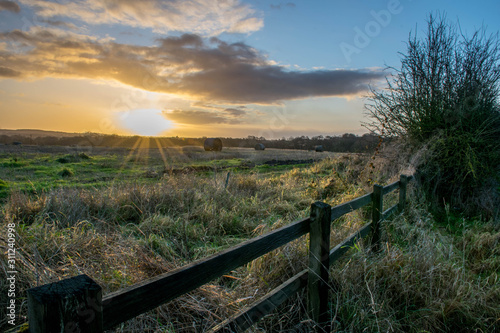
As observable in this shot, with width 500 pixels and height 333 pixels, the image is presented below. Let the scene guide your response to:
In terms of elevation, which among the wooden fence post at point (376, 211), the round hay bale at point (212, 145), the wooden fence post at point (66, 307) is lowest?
the wooden fence post at point (376, 211)

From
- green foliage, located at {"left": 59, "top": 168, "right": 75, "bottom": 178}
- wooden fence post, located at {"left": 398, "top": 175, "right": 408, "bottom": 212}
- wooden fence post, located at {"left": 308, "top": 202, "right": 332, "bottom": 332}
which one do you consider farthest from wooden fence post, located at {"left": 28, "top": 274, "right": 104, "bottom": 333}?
green foliage, located at {"left": 59, "top": 168, "right": 75, "bottom": 178}

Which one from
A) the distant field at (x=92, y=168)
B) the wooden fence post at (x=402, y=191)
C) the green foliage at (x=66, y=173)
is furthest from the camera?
the green foliage at (x=66, y=173)

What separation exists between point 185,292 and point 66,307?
699 millimetres

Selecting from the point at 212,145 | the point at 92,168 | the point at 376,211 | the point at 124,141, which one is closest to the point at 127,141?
the point at 124,141

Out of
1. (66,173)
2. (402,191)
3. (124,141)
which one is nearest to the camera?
(402,191)

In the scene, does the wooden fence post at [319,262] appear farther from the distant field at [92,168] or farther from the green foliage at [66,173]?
the green foliage at [66,173]

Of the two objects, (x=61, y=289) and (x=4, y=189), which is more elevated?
(x=61, y=289)

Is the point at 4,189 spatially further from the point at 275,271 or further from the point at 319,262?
the point at 319,262

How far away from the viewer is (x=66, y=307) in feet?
3.52

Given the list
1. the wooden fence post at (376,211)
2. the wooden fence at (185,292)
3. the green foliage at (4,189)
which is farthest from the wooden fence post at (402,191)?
the green foliage at (4,189)

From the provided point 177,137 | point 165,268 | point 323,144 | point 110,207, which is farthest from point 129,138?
point 165,268

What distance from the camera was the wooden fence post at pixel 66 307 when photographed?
104 centimetres

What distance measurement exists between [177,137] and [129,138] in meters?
9.65

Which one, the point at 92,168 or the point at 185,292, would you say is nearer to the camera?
the point at 185,292
